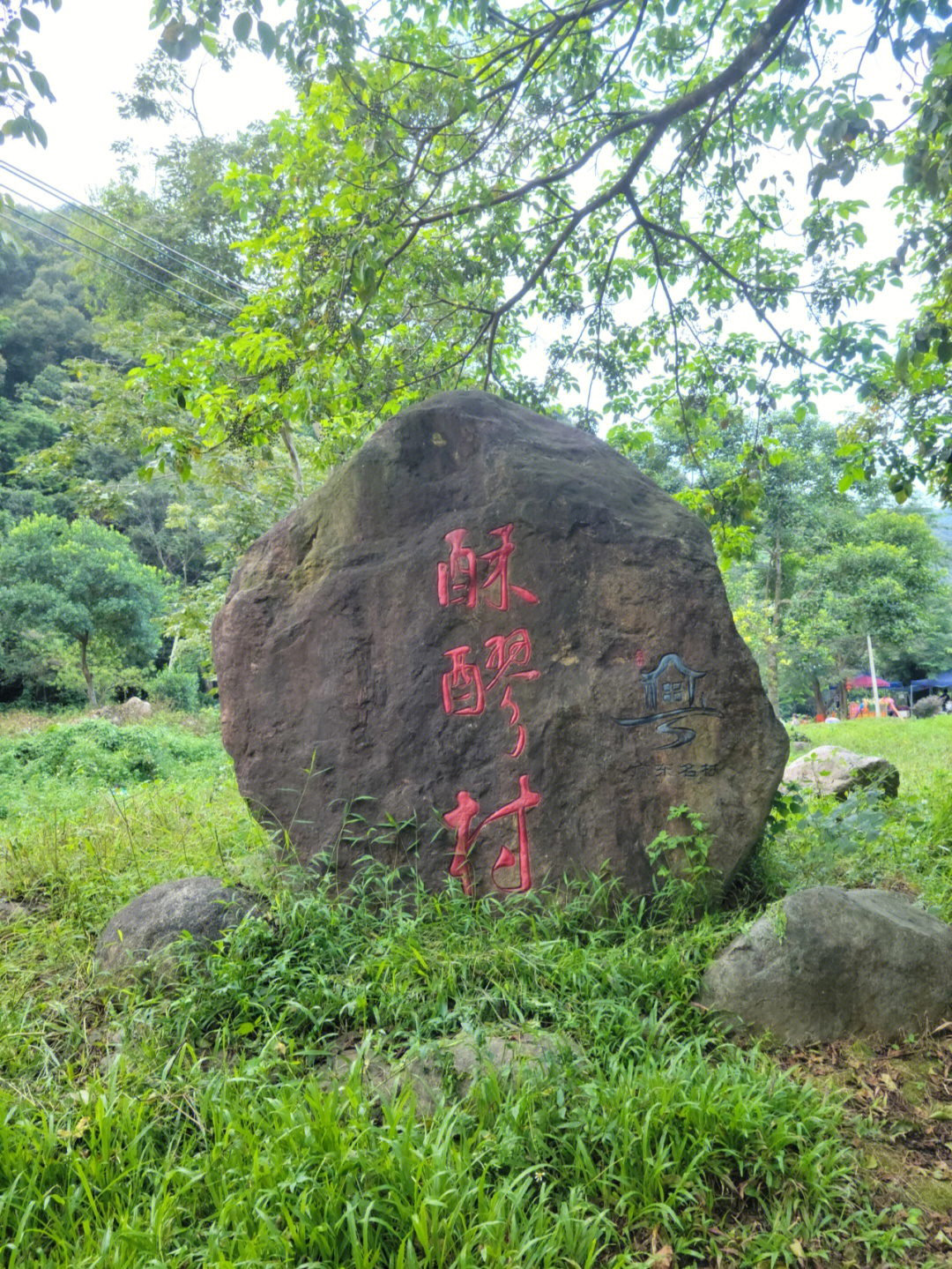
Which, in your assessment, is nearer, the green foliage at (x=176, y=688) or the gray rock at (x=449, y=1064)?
the gray rock at (x=449, y=1064)

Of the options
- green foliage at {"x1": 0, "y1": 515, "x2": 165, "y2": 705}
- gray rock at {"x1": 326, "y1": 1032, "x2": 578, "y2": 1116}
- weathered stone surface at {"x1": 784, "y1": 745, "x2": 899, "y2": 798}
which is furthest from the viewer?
green foliage at {"x1": 0, "y1": 515, "x2": 165, "y2": 705}

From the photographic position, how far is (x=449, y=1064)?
2.57 metres

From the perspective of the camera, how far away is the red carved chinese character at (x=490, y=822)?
3561 mm

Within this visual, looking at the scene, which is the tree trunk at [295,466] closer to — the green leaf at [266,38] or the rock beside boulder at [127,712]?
the green leaf at [266,38]

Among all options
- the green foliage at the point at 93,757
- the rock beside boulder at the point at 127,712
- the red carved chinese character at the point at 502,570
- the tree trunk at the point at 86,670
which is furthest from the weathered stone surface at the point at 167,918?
the tree trunk at the point at 86,670

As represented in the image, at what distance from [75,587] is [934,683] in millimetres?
25071

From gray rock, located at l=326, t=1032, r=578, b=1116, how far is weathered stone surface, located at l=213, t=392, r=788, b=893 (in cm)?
93

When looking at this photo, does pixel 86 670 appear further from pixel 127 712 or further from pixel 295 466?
pixel 295 466

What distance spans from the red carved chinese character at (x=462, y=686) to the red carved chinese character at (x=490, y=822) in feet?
1.20

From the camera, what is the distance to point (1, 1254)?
203 centimetres

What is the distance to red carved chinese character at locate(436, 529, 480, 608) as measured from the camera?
3758 millimetres

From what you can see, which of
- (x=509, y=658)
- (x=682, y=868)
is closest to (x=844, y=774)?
(x=682, y=868)

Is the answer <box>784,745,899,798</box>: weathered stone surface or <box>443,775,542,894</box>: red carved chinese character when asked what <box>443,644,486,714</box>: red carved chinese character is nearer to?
<box>443,775,542,894</box>: red carved chinese character

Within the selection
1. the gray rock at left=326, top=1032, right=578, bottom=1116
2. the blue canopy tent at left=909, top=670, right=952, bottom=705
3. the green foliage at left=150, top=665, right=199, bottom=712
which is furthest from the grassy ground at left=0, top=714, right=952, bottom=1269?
the blue canopy tent at left=909, top=670, right=952, bottom=705
